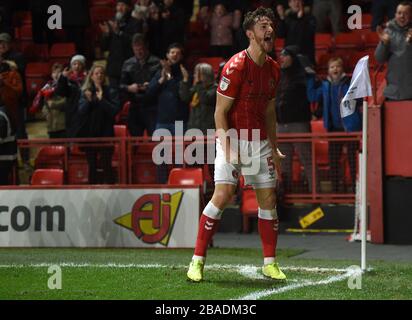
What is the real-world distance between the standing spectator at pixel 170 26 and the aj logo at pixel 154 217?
603 centimetres

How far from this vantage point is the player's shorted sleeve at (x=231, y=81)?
913 centimetres

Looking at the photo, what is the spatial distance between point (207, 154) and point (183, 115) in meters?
1.18

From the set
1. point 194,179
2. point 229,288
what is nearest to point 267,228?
point 229,288

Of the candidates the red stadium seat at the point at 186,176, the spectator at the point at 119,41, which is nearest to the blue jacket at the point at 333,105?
the red stadium seat at the point at 186,176

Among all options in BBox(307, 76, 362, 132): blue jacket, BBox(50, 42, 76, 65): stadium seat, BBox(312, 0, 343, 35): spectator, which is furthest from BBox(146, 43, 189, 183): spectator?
BBox(50, 42, 76, 65): stadium seat

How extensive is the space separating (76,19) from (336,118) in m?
6.79

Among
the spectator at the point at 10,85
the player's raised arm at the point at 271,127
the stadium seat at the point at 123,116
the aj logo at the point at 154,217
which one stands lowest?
the aj logo at the point at 154,217

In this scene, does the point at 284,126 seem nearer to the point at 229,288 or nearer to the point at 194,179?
the point at 194,179

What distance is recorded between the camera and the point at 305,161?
15352 mm

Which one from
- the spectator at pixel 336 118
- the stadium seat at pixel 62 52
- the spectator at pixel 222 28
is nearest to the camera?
the spectator at pixel 336 118

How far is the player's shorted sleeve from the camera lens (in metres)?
9.13

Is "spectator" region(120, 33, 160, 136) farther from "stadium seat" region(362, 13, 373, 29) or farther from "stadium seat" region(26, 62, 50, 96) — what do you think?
"stadium seat" region(362, 13, 373, 29)

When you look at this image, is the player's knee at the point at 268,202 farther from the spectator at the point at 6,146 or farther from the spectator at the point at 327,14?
the spectator at the point at 327,14

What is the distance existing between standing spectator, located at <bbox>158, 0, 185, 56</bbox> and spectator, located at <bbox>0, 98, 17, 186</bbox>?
449 centimetres
